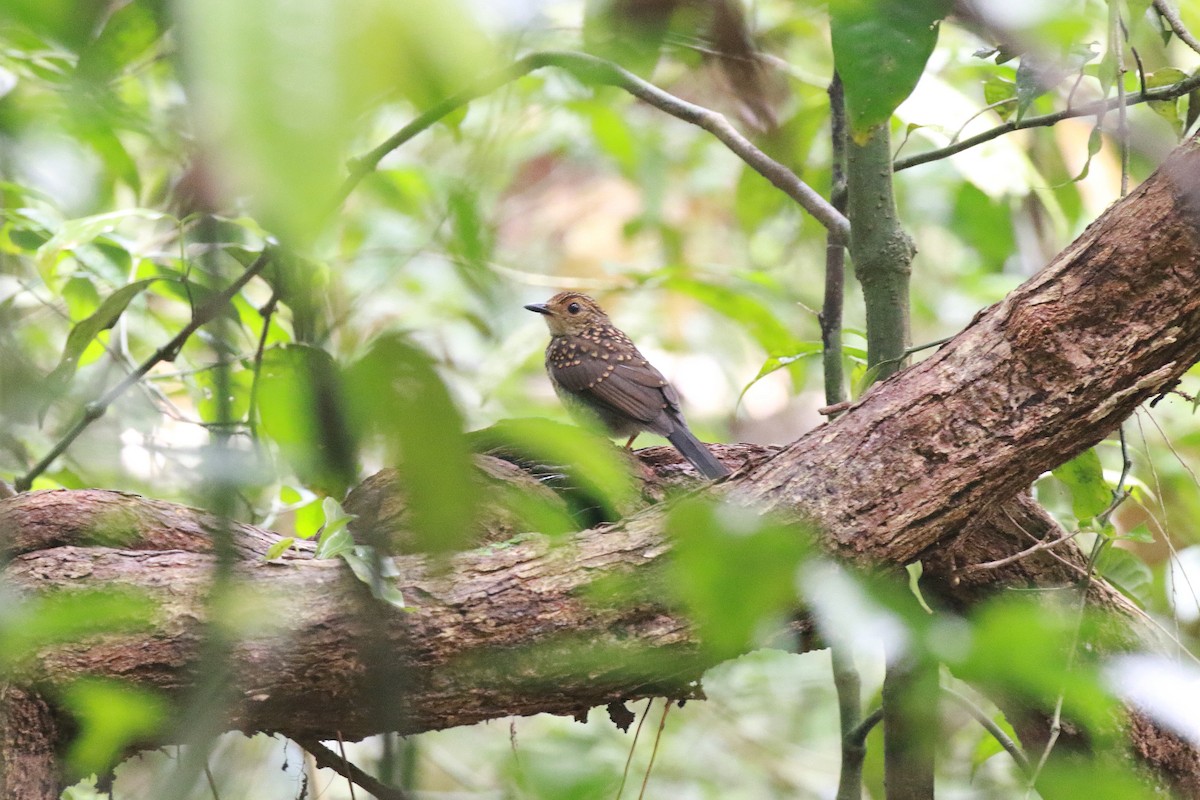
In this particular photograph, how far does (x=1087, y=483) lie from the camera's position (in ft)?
7.55

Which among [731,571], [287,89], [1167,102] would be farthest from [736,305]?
[287,89]

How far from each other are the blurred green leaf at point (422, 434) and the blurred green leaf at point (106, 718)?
1.12 metres

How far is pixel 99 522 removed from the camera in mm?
2145

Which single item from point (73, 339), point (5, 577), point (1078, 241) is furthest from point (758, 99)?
point (73, 339)

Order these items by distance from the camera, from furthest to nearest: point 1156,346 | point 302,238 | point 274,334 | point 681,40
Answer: point 274,334, point 1156,346, point 681,40, point 302,238

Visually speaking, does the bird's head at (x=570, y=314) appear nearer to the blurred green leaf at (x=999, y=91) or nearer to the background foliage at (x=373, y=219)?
the background foliage at (x=373, y=219)

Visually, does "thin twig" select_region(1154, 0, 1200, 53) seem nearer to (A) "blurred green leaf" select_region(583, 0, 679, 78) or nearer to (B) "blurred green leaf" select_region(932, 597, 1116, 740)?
(B) "blurred green leaf" select_region(932, 597, 1116, 740)

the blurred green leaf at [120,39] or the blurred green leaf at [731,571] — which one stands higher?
the blurred green leaf at [120,39]

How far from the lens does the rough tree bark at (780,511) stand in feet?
5.98

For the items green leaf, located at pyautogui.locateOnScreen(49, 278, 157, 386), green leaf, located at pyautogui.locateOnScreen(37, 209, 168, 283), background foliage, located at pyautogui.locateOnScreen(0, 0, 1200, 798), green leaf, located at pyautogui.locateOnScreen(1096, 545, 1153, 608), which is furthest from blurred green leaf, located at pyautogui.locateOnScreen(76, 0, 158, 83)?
green leaf, located at pyautogui.locateOnScreen(1096, 545, 1153, 608)

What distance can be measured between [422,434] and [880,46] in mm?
536

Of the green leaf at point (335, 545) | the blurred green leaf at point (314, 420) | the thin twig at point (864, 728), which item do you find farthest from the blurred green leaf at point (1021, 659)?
the thin twig at point (864, 728)

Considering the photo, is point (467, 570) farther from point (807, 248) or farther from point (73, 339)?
point (807, 248)

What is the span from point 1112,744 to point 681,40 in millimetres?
2066
